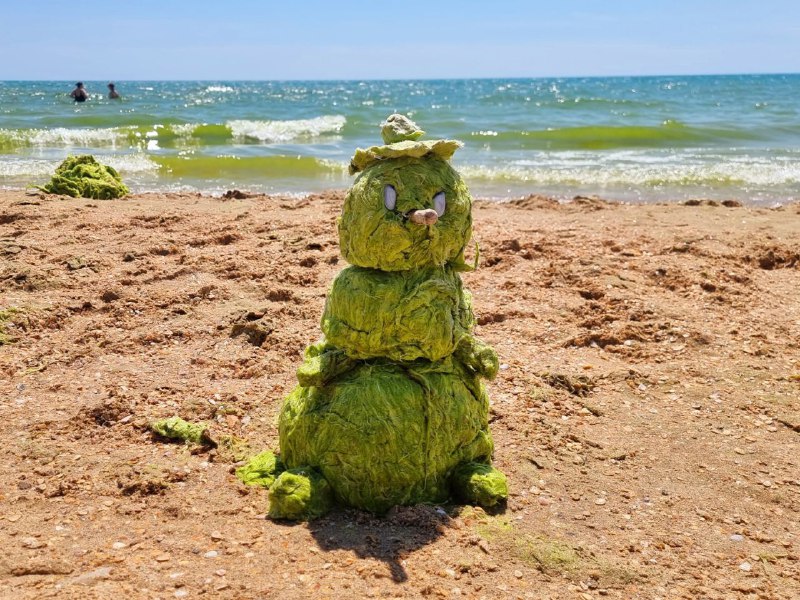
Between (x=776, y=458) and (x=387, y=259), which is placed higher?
(x=387, y=259)

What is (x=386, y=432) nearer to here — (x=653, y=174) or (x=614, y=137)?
(x=653, y=174)

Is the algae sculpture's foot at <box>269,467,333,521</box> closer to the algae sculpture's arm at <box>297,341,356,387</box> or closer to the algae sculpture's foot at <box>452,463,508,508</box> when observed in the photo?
the algae sculpture's arm at <box>297,341,356,387</box>

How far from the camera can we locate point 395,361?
10.4 feet

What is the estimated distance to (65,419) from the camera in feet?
13.3

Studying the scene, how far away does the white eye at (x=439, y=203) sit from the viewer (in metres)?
3.02

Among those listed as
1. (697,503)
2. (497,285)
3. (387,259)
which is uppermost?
(387,259)

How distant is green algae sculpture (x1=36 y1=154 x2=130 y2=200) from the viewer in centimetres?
928

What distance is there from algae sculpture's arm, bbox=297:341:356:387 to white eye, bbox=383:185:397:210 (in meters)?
0.66

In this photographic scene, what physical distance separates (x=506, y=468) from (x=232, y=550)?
139 centimetres

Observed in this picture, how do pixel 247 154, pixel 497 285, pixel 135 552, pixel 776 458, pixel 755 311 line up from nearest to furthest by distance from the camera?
pixel 135 552 < pixel 776 458 < pixel 755 311 < pixel 497 285 < pixel 247 154

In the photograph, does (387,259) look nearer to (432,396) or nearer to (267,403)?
(432,396)

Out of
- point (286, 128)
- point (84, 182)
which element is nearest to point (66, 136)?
point (286, 128)

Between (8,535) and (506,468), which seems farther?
(506,468)

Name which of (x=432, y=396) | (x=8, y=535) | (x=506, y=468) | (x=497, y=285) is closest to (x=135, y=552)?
(x=8, y=535)
